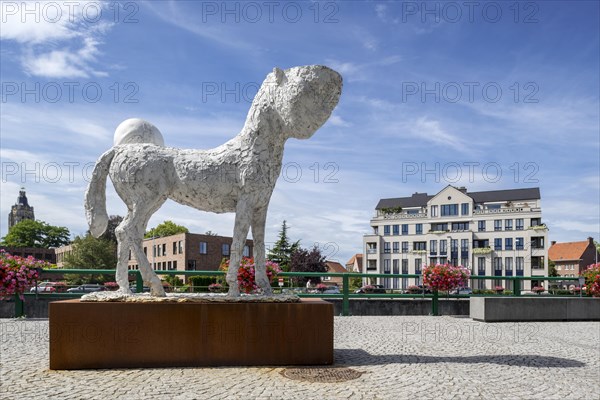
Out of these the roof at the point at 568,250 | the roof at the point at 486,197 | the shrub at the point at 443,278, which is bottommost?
the roof at the point at 568,250

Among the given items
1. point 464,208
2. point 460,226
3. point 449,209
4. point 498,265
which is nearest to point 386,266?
point 460,226

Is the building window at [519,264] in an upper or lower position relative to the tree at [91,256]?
lower

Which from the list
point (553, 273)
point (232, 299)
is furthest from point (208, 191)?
point (553, 273)

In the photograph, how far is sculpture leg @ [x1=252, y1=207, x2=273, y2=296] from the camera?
6.42 m

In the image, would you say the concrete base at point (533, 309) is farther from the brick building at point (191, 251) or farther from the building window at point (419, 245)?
the building window at point (419, 245)

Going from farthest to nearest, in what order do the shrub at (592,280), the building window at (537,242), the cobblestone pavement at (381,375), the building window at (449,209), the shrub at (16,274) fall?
the building window at (449,209) < the building window at (537,242) < the shrub at (592,280) < the shrub at (16,274) < the cobblestone pavement at (381,375)

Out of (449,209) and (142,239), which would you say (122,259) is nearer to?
(142,239)

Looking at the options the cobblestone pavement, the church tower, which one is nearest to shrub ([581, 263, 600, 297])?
the cobblestone pavement

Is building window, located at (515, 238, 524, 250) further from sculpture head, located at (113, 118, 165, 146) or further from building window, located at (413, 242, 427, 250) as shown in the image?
sculpture head, located at (113, 118, 165, 146)

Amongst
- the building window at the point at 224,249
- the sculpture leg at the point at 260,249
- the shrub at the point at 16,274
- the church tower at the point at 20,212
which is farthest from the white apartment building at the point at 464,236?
the church tower at the point at 20,212

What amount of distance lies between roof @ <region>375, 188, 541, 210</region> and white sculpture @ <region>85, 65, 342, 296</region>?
5460cm

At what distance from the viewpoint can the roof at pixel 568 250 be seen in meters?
70.6

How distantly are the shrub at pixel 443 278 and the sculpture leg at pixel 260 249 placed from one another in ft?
26.7

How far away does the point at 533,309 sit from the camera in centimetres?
1245
